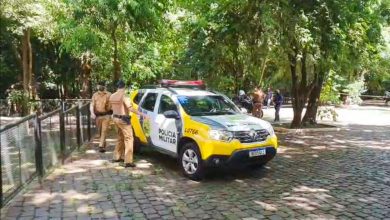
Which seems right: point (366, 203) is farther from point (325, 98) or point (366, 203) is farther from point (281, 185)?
point (325, 98)

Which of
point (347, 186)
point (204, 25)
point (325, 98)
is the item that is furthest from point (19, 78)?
point (347, 186)

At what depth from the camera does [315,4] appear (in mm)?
14648

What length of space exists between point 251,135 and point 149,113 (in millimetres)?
2803

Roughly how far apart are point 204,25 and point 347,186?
1143 cm

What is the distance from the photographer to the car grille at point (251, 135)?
851 centimetres

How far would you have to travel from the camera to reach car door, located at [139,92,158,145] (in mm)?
10281

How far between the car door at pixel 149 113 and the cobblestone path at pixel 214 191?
2.21 ft

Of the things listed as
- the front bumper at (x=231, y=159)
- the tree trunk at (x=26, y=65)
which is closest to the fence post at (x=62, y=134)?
the front bumper at (x=231, y=159)

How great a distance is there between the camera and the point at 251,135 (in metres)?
8.67

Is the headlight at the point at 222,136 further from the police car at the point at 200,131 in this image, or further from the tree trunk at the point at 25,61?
the tree trunk at the point at 25,61

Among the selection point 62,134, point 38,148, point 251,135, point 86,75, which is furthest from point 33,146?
point 86,75

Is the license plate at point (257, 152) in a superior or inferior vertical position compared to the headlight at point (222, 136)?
inferior

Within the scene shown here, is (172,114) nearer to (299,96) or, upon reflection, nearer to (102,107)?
(102,107)

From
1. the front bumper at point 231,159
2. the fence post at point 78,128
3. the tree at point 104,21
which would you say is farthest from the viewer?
Result: the tree at point 104,21
